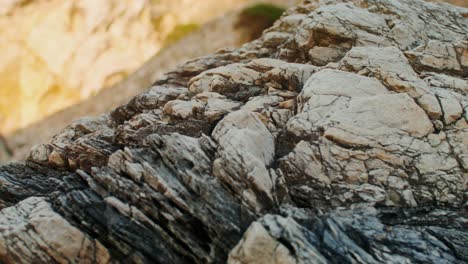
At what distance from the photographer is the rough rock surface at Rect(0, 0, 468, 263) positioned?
11016 millimetres

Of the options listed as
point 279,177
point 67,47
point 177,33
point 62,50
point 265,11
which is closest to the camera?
point 279,177

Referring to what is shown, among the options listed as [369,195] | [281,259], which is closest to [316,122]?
[369,195]

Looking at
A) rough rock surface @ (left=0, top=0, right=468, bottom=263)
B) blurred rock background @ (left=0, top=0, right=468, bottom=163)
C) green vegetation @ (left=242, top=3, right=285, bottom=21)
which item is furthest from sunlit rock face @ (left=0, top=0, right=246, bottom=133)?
rough rock surface @ (left=0, top=0, right=468, bottom=263)

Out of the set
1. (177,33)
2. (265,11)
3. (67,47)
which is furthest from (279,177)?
(67,47)

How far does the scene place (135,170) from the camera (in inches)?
491

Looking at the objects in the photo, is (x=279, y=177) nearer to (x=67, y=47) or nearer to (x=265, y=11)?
(x=265, y=11)

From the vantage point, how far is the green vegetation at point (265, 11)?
39156 millimetres

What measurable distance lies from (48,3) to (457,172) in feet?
203

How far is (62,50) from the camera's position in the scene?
62750 mm

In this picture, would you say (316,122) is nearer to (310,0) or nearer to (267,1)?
(310,0)

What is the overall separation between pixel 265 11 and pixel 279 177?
29.9 meters

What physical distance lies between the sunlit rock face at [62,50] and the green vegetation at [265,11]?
74.9 ft

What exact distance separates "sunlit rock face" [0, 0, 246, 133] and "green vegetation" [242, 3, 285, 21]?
22.8 m

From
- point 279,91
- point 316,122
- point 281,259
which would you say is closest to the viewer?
point 281,259
